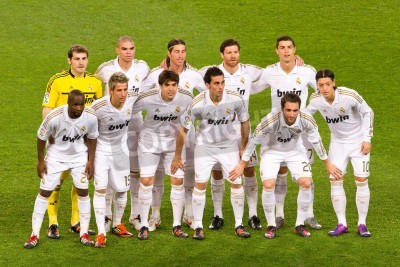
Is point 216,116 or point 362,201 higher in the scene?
point 216,116

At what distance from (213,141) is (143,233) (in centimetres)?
142

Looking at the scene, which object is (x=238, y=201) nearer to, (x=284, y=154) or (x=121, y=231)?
(x=284, y=154)

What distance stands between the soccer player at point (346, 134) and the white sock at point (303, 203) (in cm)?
38

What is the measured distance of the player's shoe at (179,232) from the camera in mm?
12930

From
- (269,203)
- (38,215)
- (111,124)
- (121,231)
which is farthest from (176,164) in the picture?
(38,215)

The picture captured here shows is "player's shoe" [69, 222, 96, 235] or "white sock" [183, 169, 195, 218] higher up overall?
"white sock" [183, 169, 195, 218]

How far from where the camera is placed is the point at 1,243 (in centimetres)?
1255

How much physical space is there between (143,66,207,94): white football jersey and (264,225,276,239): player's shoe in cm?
201

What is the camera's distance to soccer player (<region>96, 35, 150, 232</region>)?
Answer: 1338 centimetres

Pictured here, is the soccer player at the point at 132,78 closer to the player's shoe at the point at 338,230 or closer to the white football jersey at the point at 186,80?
the white football jersey at the point at 186,80

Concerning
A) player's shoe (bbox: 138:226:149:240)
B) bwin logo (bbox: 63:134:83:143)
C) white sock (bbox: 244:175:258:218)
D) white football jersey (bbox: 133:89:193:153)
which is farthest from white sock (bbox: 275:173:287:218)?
bwin logo (bbox: 63:134:83:143)

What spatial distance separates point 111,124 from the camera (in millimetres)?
12641

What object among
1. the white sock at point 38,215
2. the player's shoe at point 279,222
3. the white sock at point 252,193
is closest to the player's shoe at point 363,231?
the player's shoe at point 279,222

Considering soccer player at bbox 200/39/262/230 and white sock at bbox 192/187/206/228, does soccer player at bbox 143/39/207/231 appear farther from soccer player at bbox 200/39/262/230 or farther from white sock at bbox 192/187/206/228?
white sock at bbox 192/187/206/228
